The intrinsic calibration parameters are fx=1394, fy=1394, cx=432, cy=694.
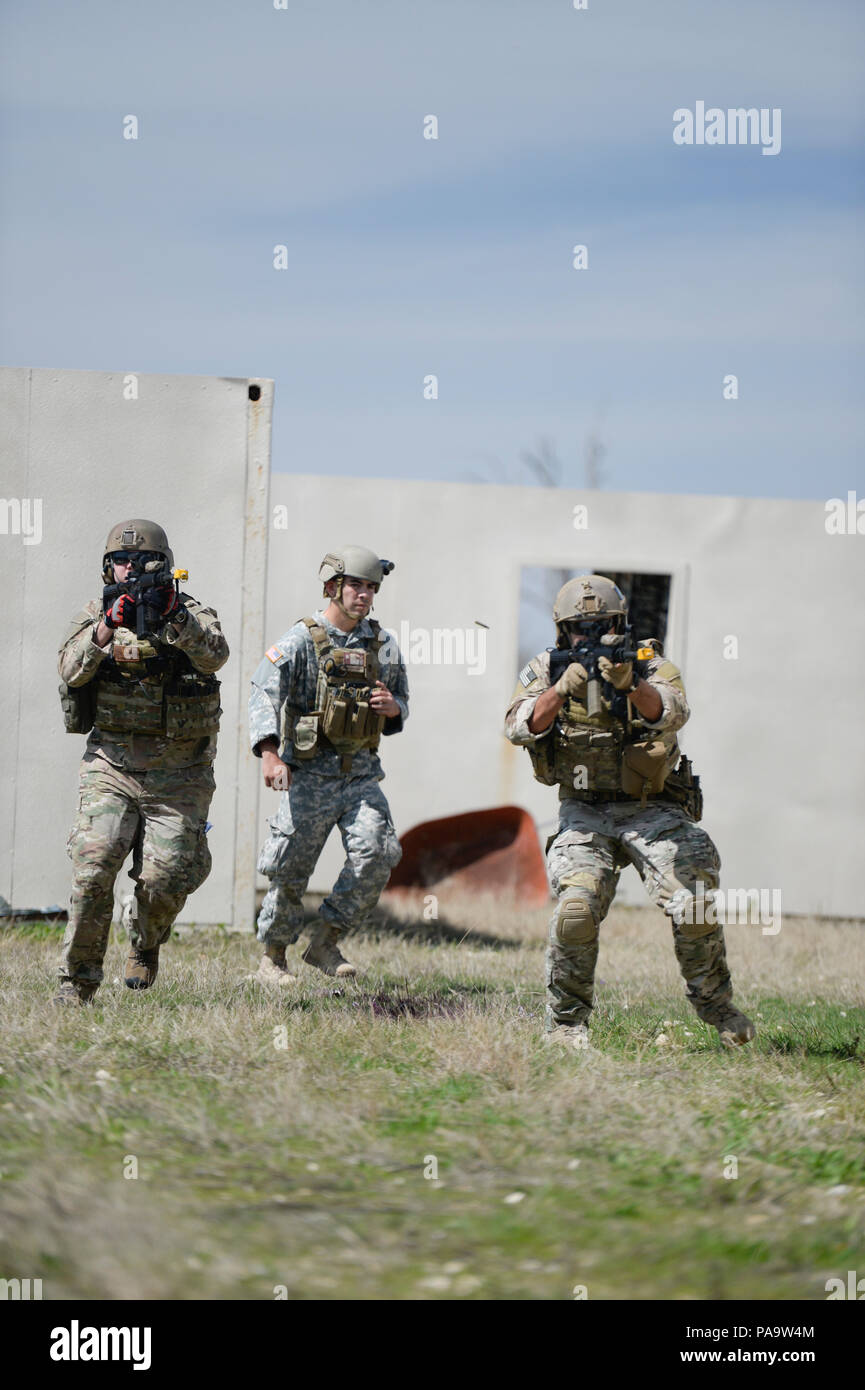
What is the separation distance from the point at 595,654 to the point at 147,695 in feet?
6.17

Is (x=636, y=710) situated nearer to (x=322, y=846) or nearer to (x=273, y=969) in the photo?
(x=322, y=846)

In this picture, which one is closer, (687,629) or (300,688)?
(300,688)

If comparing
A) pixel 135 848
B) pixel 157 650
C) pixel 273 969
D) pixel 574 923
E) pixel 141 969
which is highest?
pixel 157 650

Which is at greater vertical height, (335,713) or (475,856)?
(335,713)

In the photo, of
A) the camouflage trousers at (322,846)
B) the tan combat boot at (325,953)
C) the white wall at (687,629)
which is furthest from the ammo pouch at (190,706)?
the white wall at (687,629)

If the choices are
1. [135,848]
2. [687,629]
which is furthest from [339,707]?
[687,629]

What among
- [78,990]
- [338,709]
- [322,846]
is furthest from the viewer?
[322,846]

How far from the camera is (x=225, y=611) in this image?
8258 millimetres

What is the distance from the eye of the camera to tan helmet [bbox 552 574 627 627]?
5.30m

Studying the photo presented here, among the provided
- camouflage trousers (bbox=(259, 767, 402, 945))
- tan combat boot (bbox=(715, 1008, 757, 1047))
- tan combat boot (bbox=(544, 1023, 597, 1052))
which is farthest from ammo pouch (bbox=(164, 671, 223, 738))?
tan combat boot (bbox=(715, 1008, 757, 1047))

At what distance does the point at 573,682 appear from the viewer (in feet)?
17.0

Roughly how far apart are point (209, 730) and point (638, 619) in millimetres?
6117
